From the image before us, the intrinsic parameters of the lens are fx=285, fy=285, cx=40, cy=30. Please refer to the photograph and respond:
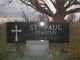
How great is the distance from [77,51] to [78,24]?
1.44 m

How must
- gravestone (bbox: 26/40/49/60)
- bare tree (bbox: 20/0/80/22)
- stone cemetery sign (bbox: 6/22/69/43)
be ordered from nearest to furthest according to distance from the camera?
gravestone (bbox: 26/40/49/60) → stone cemetery sign (bbox: 6/22/69/43) → bare tree (bbox: 20/0/80/22)

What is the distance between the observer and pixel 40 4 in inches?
1053

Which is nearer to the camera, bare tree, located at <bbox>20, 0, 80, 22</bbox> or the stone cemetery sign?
the stone cemetery sign

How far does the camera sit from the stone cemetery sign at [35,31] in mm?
11953

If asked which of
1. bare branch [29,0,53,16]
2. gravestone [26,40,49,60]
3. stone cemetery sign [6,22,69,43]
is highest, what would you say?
bare branch [29,0,53,16]

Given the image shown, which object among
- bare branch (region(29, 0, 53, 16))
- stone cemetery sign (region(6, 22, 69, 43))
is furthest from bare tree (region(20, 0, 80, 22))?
stone cemetery sign (region(6, 22, 69, 43))

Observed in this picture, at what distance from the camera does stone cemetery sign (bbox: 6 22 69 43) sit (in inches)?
471

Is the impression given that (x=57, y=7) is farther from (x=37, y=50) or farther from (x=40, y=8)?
(x=37, y=50)

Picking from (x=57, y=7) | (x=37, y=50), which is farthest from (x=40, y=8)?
(x=37, y=50)

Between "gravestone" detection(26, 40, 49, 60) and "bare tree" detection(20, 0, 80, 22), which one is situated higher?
"bare tree" detection(20, 0, 80, 22)

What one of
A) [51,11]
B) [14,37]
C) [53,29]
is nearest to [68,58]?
[53,29]

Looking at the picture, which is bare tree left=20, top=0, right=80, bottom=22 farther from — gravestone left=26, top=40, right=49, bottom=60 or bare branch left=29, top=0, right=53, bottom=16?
gravestone left=26, top=40, right=49, bottom=60

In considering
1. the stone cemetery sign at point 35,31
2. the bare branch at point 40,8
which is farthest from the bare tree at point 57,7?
the stone cemetery sign at point 35,31

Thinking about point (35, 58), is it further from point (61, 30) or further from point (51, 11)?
point (51, 11)
